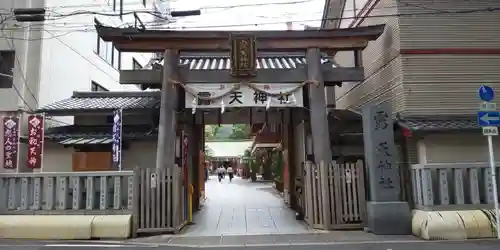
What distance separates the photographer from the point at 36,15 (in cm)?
1333

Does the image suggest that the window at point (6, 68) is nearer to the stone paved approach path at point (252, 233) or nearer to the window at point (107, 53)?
the window at point (107, 53)

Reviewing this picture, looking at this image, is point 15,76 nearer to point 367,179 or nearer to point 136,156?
point 136,156

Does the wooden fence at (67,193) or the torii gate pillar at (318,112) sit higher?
the torii gate pillar at (318,112)

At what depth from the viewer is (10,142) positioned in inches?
471

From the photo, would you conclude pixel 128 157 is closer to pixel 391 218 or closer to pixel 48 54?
pixel 48 54

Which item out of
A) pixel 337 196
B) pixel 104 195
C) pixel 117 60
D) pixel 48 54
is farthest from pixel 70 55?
pixel 337 196

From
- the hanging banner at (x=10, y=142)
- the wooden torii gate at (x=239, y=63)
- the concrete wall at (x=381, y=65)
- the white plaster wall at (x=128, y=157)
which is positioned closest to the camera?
the hanging banner at (x=10, y=142)

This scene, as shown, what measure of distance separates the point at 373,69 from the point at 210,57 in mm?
6769

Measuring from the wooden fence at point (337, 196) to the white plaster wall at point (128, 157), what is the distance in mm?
6189

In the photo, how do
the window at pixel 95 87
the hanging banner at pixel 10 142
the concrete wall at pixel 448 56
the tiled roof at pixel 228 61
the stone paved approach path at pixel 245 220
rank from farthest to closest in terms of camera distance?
the window at pixel 95 87 → the tiled roof at pixel 228 61 → the concrete wall at pixel 448 56 → the hanging banner at pixel 10 142 → the stone paved approach path at pixel 245 220

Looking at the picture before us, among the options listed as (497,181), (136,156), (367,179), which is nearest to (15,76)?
(136,156)

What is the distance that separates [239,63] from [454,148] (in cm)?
742

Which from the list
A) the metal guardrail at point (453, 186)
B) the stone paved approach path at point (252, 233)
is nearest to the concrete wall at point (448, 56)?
the metal guardrail at point (453, 186)

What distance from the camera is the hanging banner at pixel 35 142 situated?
12391 millimetres
